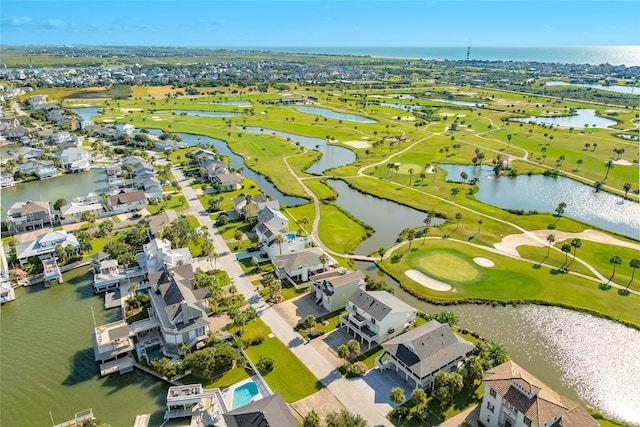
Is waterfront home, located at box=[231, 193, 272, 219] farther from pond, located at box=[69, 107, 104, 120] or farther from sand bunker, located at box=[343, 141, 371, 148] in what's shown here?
pond, located at box=[69, 107, 104, 120]

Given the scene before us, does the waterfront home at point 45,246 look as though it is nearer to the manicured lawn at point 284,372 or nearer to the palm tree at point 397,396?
the manicured lawn at point 284,372

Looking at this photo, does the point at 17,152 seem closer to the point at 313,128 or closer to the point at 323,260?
the point at 313,128

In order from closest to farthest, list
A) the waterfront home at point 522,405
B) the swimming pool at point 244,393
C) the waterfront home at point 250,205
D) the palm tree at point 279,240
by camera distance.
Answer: the waterfront home at point 522,405
the swimming pool at point 244,393
the palm tree at point 279,240
the waterfront home at point 250,205

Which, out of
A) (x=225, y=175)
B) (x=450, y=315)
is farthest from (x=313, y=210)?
(x=450, y=315)

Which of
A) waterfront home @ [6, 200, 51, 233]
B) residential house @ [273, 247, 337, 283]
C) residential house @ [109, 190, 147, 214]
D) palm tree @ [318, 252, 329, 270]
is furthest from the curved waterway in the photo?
residential house @ [109, 190, 147, 214]

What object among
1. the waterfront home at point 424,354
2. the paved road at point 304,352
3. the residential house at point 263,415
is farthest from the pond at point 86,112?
the waterfront home at point 424,354

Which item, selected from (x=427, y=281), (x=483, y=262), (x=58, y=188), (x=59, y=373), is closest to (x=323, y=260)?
(x=427, y=281)
